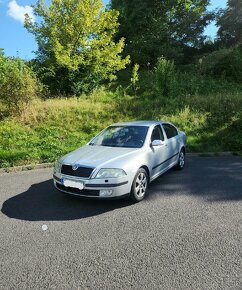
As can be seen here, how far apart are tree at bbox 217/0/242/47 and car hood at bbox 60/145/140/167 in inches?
1214

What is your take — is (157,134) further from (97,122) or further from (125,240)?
(97,122)

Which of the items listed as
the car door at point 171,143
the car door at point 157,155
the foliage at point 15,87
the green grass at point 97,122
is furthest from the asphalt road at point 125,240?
the foliage at point 15,87

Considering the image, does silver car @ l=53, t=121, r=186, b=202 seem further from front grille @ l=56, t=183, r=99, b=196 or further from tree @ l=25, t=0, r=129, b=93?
tree @ l=25, t=0, r=129, b=93

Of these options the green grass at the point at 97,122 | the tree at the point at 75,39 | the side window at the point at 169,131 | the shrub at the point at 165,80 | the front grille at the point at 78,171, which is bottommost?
the green grass at the point at 97,122

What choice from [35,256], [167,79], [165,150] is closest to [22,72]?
[167,79]

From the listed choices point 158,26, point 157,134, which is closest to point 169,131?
point 157,134

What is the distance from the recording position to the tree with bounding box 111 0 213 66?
96.5 feet

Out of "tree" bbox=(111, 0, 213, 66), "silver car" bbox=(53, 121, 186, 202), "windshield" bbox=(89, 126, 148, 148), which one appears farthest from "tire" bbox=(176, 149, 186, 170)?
"tree" bbox=(111, 0, 213, 66)

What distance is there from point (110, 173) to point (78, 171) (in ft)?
1.99

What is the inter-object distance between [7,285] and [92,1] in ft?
69.4

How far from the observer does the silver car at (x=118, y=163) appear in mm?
5109

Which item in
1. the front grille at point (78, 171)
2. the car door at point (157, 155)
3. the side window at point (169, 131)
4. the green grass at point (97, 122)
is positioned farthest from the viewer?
the green grass at point (97, 122)

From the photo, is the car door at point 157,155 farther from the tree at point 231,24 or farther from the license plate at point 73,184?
the tree at point 231,24

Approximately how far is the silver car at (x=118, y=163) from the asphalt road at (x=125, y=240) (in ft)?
1.19
